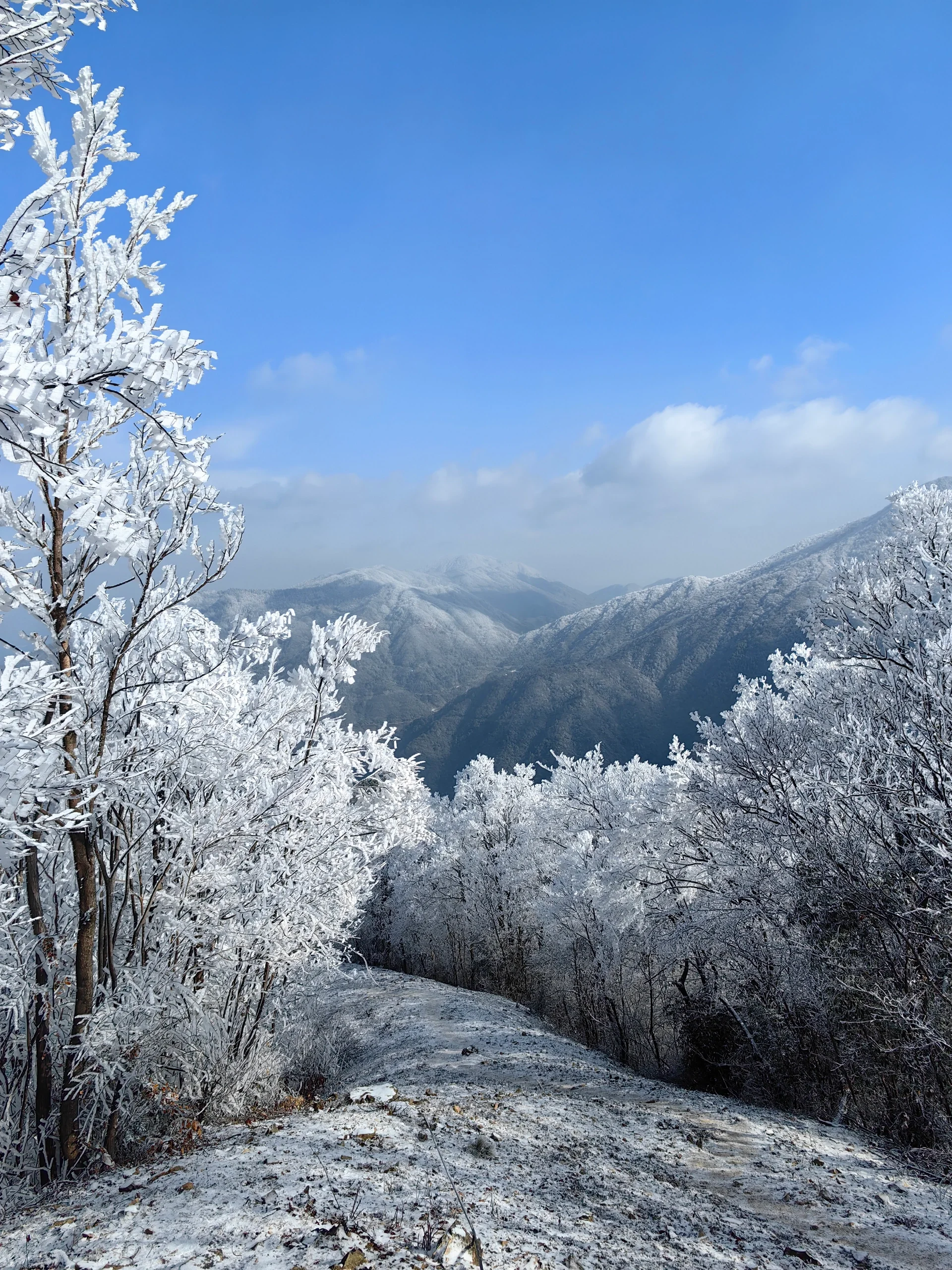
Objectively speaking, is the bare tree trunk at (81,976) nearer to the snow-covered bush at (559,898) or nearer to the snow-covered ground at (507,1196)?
the snow-covered ground at (507,1196)

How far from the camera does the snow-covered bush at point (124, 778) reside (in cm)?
324

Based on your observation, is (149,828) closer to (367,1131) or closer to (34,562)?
(34,562)

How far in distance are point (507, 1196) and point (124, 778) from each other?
5.32m

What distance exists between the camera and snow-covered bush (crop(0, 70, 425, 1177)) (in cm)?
324

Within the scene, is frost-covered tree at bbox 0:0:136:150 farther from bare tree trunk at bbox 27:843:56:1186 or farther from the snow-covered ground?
the snow-covered ground

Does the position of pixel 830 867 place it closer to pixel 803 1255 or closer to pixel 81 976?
→ pixel 803 1255

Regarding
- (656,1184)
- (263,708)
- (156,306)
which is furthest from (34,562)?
(656,1184)

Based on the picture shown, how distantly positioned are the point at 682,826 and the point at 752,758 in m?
5.36

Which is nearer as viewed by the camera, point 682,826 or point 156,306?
point 156,306

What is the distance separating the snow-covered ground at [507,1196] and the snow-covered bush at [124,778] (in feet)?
3.36

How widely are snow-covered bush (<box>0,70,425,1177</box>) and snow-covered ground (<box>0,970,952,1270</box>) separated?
40.3 inches

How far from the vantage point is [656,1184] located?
7.19 metres

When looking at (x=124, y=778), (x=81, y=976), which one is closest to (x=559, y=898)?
(x=81, y=976)

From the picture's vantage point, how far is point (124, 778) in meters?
4.83
